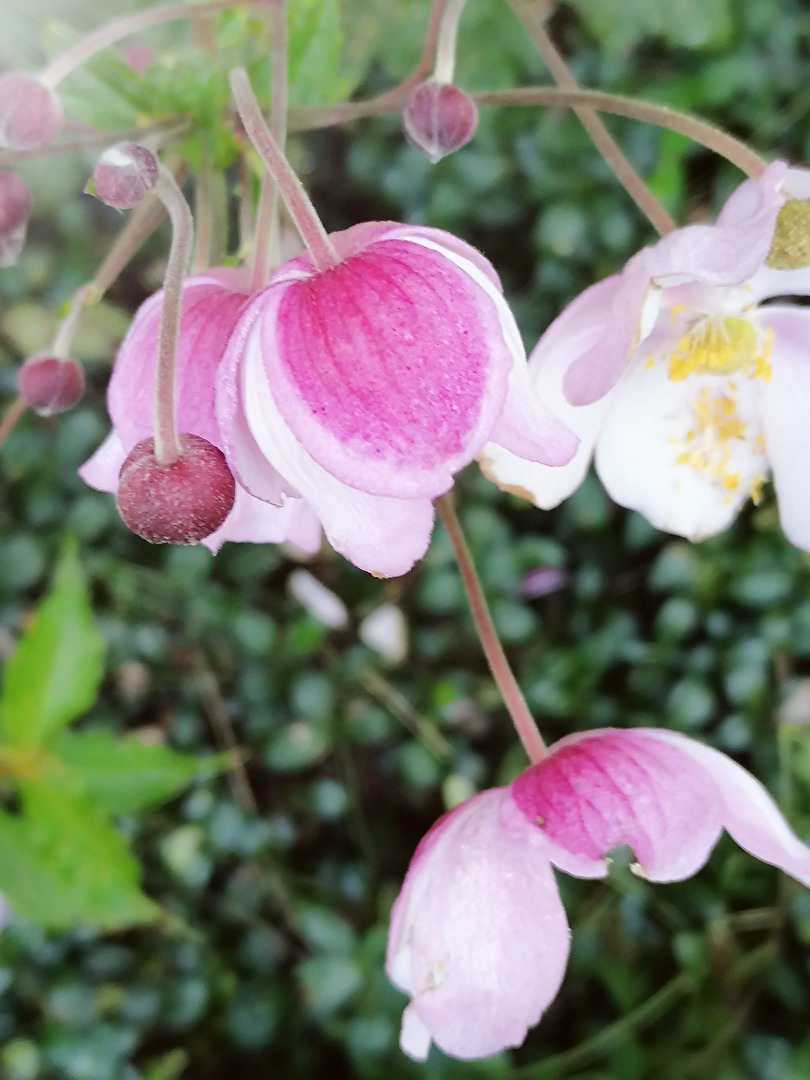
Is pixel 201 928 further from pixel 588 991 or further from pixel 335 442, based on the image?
pixel 335 442

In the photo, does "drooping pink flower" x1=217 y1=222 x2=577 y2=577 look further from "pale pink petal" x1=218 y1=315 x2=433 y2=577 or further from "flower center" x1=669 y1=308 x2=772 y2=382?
"flower center" x1=669 y1=308 x2=772 y2=382

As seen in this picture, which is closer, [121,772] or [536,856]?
[536,856]

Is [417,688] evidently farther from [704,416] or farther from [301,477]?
A: [301,477]

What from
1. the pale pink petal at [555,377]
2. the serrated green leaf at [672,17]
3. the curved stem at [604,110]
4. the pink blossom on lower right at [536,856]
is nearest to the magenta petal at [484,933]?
the pink blossom on lower right at [536,856]

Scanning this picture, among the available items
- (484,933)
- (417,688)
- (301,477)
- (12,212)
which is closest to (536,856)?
(484,933)

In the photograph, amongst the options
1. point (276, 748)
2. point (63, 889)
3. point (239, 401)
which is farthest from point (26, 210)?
point (276, 748)

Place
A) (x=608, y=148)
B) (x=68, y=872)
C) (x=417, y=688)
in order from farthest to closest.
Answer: (x=417, y=688)
(x=68, y=872)
(x=608, y=148)

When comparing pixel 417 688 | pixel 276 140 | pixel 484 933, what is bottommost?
pixel 417 688
